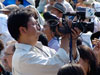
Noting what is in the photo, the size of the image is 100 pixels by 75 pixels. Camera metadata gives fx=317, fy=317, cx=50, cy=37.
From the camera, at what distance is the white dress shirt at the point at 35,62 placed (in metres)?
2.57

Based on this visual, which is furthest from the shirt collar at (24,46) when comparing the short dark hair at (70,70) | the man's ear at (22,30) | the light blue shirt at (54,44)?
the light blue shirt at (54,44)

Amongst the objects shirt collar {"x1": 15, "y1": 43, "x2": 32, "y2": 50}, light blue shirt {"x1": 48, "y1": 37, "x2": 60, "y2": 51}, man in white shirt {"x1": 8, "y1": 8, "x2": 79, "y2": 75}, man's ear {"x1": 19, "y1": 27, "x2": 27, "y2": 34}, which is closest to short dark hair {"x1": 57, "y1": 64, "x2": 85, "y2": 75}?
man in white shirt {"x1": 8, "y1": 8, "x2": 79, "y2": 75}

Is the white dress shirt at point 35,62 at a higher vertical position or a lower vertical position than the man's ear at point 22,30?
lower

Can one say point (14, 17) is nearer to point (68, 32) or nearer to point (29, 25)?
point (29, 25)

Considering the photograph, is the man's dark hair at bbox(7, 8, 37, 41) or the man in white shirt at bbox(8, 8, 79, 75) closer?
the man in white shirt at bbox(8, 8, 79, 75)

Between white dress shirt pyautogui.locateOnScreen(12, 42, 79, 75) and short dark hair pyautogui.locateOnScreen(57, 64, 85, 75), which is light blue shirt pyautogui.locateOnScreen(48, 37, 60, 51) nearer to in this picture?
white dress shirt pyautogui.locateOnScreen(12, 42, 79, 75)

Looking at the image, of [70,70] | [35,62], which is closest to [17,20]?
[35,62]

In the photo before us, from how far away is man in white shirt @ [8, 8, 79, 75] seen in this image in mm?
2584

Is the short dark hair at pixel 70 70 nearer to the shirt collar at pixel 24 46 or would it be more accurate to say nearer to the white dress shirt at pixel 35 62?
the white dress shirt at pixel 35 62

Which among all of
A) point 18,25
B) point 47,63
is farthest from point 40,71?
point 18,25

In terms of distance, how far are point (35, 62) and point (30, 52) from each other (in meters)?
0.11

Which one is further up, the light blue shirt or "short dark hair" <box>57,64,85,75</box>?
"short dark hair" <box>57,64,85,75</box>

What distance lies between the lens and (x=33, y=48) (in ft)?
9.05

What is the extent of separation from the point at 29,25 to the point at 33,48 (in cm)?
20
